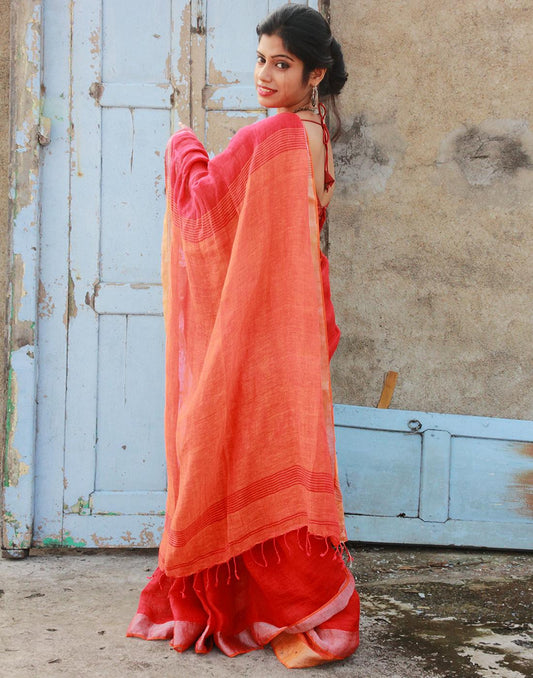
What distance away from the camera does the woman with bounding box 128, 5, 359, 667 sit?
205 centimetres

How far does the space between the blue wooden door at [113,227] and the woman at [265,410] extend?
933mm

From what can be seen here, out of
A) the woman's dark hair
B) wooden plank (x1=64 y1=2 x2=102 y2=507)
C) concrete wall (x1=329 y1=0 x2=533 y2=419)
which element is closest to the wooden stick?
concrete wall (x1=329 y1=0 x2=533 y2=419)

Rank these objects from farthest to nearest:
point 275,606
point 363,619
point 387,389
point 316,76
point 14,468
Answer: point 387,389 < point 14,468 < point 363,619 < point 316,76 < point 275,606

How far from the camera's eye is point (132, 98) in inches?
120

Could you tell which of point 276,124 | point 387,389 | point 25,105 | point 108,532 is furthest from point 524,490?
point 25,105

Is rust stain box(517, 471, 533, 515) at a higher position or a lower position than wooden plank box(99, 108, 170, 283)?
lower

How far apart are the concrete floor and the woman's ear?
1667mm

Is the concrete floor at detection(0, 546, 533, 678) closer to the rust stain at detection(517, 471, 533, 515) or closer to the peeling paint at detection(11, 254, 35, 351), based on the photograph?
the rust stain at detection(517, 471, 533, 515)

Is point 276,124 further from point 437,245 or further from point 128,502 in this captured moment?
point 128,502

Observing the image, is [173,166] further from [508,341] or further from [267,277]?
[508,341]

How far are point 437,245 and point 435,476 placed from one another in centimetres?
106

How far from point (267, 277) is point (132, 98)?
135 centimetres

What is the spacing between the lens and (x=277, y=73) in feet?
7.00

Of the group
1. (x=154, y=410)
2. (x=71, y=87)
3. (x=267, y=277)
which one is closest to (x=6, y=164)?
(x=71, y=87)
